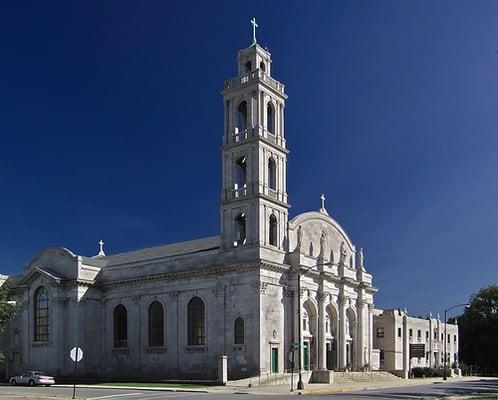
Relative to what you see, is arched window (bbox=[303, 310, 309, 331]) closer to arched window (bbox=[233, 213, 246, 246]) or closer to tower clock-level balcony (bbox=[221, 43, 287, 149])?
arched window (bbox=[233, 213, 246, 246])

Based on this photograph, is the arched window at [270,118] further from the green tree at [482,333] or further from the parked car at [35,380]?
the green tree at [482,333]

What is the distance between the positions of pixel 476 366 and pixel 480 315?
9113 millimetres

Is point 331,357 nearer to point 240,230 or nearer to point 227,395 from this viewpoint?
point 240,230

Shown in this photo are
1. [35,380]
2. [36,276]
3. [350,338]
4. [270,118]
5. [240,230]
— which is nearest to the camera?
[35,380]

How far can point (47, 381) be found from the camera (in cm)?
5556

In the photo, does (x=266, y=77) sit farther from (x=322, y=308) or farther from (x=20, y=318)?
(x=20, y=318)

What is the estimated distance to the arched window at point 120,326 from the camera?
224 ft

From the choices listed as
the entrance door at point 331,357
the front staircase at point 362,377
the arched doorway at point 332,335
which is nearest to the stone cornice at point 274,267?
the arched doorway at point 332,335

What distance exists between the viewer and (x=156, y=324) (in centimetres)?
6562

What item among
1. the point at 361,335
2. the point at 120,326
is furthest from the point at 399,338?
the point at 120,326

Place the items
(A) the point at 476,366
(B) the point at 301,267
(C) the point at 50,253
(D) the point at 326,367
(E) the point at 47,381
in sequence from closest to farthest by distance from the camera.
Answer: (E) the point at 47,381 → (B) the point at 301,267 → (D) the point at 326,367 → (C) the point at 50,253 → (A) the point at 476,366

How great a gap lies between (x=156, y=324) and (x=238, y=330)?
1037cm

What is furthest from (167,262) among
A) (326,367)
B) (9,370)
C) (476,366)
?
(476,366)

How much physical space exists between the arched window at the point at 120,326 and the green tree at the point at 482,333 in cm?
6573
